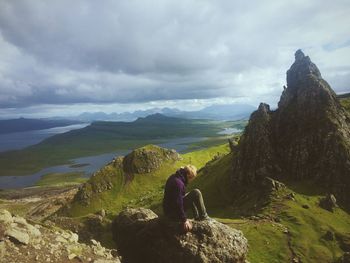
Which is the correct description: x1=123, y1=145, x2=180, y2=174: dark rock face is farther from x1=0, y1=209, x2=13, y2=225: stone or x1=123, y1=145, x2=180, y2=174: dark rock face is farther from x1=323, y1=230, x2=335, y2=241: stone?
x1=0, y1=209, x2=13, y2=225: stone

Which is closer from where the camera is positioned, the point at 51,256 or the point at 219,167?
the point at 51,256

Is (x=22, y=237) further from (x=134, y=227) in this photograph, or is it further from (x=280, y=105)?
(x=280, y=105)

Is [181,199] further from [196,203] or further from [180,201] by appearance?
[196,203]

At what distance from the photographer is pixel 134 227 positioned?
86.8ft

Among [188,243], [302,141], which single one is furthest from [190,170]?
[302,141]

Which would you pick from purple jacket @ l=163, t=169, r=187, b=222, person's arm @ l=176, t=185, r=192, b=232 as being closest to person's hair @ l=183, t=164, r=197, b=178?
purple jacket @ l=163, t=169, r=187, b=222

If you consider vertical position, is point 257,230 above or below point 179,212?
below

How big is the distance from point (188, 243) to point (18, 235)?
9820 mm

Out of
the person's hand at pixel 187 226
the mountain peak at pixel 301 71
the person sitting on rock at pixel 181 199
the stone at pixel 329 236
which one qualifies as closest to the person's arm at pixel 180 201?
the person sitting on rock at pixel 181 199

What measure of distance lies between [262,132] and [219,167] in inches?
1257

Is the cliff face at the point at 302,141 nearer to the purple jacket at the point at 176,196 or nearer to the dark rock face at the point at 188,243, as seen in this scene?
the dark rock face at the point at 188,243

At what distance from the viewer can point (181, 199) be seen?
2191cm

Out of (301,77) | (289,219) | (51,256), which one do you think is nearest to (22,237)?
(51,256)

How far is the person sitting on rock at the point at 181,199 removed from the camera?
21.9 meters
